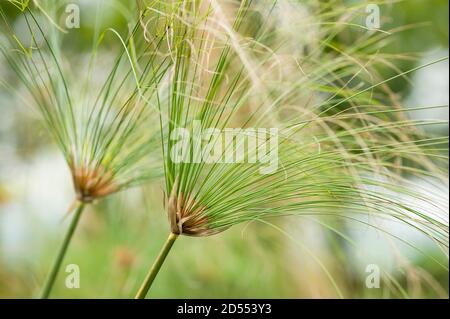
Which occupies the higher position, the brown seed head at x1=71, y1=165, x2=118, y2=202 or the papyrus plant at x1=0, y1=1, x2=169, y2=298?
the papyrus plant at x1=0, y1=1, x2=169, y2=298

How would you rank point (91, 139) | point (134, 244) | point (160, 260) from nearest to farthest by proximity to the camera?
1. point (160, 260)
2. point (91, 139)
3. point (134, 244)

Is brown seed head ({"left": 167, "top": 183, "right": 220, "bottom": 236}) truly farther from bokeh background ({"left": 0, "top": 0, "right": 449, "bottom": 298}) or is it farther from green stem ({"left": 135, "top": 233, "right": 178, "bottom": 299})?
bokeh background ({"left": 0, "top": 0, "right": 449, "bottom": 298})

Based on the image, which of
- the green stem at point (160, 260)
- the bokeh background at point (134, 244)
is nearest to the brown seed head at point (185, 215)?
the green stem at point (160, 260)

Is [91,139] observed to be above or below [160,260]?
above

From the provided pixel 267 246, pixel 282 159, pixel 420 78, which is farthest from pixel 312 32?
pixel 420 78

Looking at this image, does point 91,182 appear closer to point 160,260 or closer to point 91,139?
point 91,139

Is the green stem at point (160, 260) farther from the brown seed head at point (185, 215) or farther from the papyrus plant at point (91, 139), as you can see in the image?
the papyrus plant at point (91, 139)

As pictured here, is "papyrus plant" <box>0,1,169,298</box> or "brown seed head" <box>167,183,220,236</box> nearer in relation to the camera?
"brown seed head" <box>167,183,220,236</box>

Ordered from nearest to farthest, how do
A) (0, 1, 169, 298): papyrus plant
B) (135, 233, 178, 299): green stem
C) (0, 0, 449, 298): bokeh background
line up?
(135, 233, 178, 299): green stem, (0, 1, 169, 298): papyrus plant, (0, 0, 449, 298): bokeh background

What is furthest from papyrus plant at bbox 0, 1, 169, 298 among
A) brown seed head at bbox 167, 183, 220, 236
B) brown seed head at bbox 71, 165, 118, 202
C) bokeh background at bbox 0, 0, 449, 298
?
bokeh background at bbox 0, 0, 449, 298

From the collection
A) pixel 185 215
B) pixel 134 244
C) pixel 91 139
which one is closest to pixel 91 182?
pixel 91 139

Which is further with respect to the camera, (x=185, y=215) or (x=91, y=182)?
(x=91, y=182)

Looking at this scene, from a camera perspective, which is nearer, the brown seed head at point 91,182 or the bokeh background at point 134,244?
the brown seed head at point 91,182
